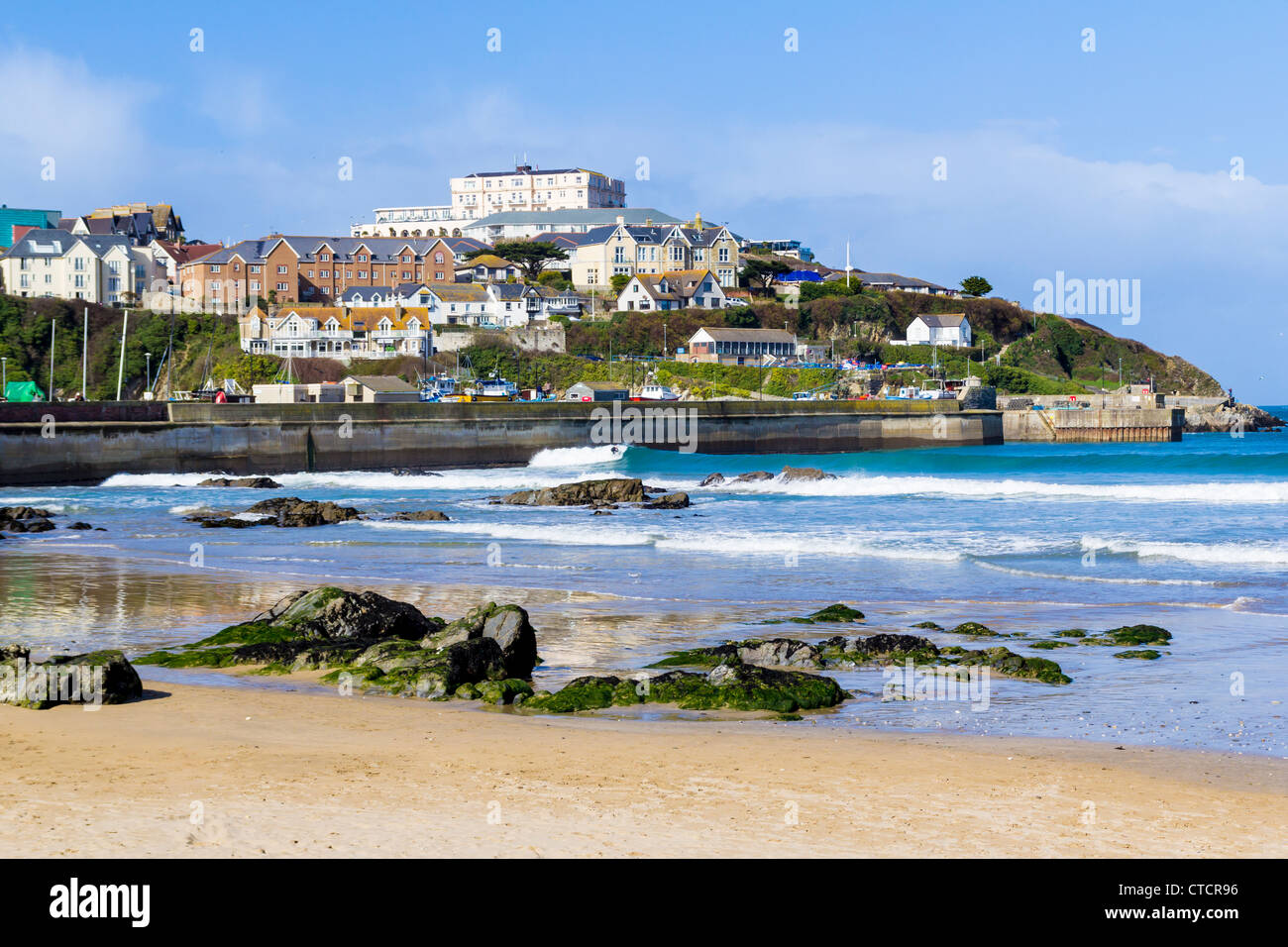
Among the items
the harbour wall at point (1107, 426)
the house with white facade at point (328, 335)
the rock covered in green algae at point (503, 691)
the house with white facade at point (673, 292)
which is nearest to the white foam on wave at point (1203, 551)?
the rock covered in green algae at point (503, 691)

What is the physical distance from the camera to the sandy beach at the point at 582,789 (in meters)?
5.87

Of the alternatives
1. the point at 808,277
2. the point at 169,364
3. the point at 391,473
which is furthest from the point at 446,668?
the point at 808,277

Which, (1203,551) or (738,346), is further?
(738,346)

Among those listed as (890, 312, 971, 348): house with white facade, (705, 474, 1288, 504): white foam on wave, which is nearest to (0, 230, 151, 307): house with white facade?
(890, 312, 971, 348): house with white facade

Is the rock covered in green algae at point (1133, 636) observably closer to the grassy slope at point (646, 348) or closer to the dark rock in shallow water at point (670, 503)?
the dark rock in shallow water at point (670, 503)

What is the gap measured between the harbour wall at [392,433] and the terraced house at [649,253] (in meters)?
51.7

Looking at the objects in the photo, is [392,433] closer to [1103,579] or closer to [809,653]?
[1103,579]

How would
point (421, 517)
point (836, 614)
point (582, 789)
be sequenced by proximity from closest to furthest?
point (582, 789) → point (836, 614) → point (421, 517)

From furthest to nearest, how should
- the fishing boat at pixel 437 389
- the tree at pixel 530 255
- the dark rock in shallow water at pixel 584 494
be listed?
1. the tree at pixel 530 255
2. the fishing boat at pixel 437 389
3. the dark rock in shallow water at pixel 584 494

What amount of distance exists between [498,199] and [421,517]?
130314 millimetres

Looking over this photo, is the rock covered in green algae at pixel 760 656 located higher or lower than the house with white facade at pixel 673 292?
lower

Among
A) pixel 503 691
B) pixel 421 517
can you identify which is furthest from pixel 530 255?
pixel 503 691

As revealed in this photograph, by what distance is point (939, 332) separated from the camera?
9919 cm
